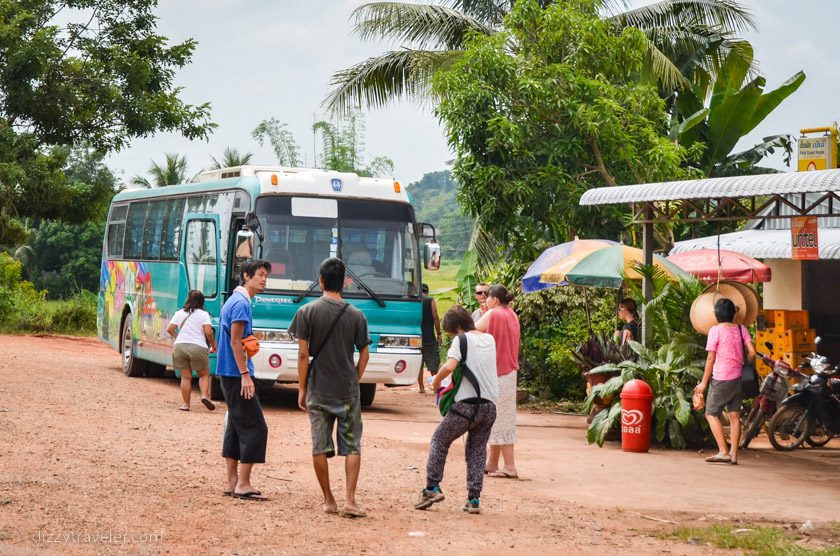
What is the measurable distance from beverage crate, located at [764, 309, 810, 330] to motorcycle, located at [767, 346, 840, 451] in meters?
3.30

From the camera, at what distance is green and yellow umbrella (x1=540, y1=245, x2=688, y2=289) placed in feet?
48.3

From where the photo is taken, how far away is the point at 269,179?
15695mm

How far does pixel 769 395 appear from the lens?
13297mm

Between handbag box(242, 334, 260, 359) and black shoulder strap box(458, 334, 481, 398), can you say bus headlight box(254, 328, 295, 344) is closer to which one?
handbag box(242, 334, 260, 359)

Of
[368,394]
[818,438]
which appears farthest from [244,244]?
[818,438]

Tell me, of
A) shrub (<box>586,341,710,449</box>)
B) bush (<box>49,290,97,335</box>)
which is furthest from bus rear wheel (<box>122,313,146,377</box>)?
bush (<box>49,290,97,335</box>)

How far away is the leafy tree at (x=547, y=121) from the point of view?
19000mm

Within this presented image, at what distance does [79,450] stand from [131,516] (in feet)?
10.2

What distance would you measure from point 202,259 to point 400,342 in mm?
3334

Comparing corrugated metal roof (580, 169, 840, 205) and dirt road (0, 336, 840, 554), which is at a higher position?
corrugated metal roof (580, 169, 840, 205)

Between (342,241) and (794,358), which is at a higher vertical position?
(342,241)

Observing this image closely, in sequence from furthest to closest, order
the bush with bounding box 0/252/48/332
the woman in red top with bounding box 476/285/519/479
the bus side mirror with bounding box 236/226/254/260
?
1. the bush with bounding box 0/252/48/332
2. the bus side mirror with bounding box 236/226/254/260
3. the woman in red top with bounding box 476/285/519/479

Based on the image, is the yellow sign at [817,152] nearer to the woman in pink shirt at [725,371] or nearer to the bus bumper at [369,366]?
the woman in pink shirt at [725,371]

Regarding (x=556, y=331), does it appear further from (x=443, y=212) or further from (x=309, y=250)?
(x=443, y=212)
